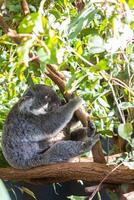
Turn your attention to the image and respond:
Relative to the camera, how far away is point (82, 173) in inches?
44.9

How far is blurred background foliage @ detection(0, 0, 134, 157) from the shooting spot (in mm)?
543

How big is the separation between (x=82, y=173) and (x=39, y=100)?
0.43 metres

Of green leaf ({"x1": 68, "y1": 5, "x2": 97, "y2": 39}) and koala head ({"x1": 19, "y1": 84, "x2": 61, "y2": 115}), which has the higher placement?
green leaf ({"x1": 68, "y1": 5, "x2": 97, "y2": 39})

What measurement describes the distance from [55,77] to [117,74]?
0.21 meters

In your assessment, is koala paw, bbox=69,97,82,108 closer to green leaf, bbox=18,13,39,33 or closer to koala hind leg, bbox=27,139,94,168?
koala hind leg, bbox=27,139,94,168

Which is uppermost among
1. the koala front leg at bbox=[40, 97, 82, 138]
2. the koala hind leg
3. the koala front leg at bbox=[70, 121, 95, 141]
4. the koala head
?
the koala head

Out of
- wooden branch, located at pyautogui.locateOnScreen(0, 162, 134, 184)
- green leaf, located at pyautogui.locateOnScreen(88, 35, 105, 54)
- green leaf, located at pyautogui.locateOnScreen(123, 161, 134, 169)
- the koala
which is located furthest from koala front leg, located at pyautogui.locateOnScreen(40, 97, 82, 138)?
green leaf, located at pyautogui.locateOnScreen(88, 35, 105, 54)

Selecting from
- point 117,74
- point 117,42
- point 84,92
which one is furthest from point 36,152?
point 117,42

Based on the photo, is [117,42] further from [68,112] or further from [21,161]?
[21,161]

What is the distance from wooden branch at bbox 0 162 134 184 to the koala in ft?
0.35

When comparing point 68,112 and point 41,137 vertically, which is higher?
point 68,112

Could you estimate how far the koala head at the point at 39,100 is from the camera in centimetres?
145

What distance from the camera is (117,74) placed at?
0.92 metres

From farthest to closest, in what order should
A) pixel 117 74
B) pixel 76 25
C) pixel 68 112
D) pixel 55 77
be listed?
pixel 68 112
pixel 55 77
pixel 117 74
pixel 76 25
